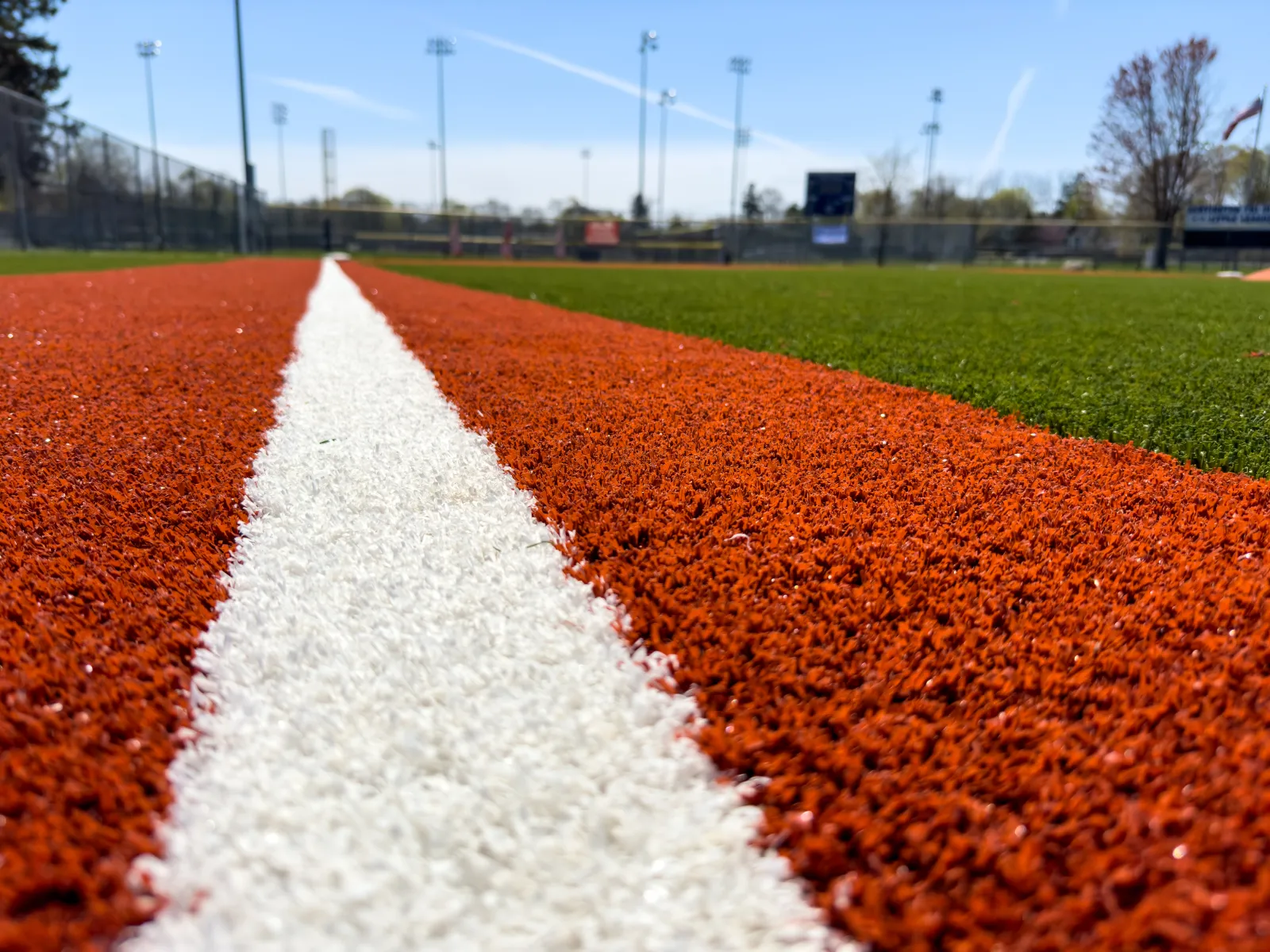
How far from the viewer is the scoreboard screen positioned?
44625 millimetres

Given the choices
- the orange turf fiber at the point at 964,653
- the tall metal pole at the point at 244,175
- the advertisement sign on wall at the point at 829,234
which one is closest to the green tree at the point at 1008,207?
the advertisement sign on wall at the point at 829,234

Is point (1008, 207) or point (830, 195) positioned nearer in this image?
point (830, 195)

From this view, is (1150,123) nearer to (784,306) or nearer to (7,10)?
(784,306)

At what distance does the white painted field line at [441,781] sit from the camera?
29.4 inches

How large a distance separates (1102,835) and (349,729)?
90cm

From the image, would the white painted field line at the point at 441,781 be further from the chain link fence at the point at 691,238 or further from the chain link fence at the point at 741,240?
the chain link fence at the point at 741,240

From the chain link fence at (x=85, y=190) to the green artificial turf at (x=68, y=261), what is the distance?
60 cm

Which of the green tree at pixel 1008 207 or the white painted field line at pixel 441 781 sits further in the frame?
the green tree at pixel 1008 207

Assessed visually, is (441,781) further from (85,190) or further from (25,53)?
(25,53)

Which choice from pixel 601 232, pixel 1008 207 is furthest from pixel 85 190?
pixel 1008 207

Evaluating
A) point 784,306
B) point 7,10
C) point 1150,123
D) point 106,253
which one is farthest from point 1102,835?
point 1150,123

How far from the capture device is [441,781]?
917 millimetres

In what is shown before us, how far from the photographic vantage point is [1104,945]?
0.70 m

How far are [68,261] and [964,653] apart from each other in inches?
Answer: 711
